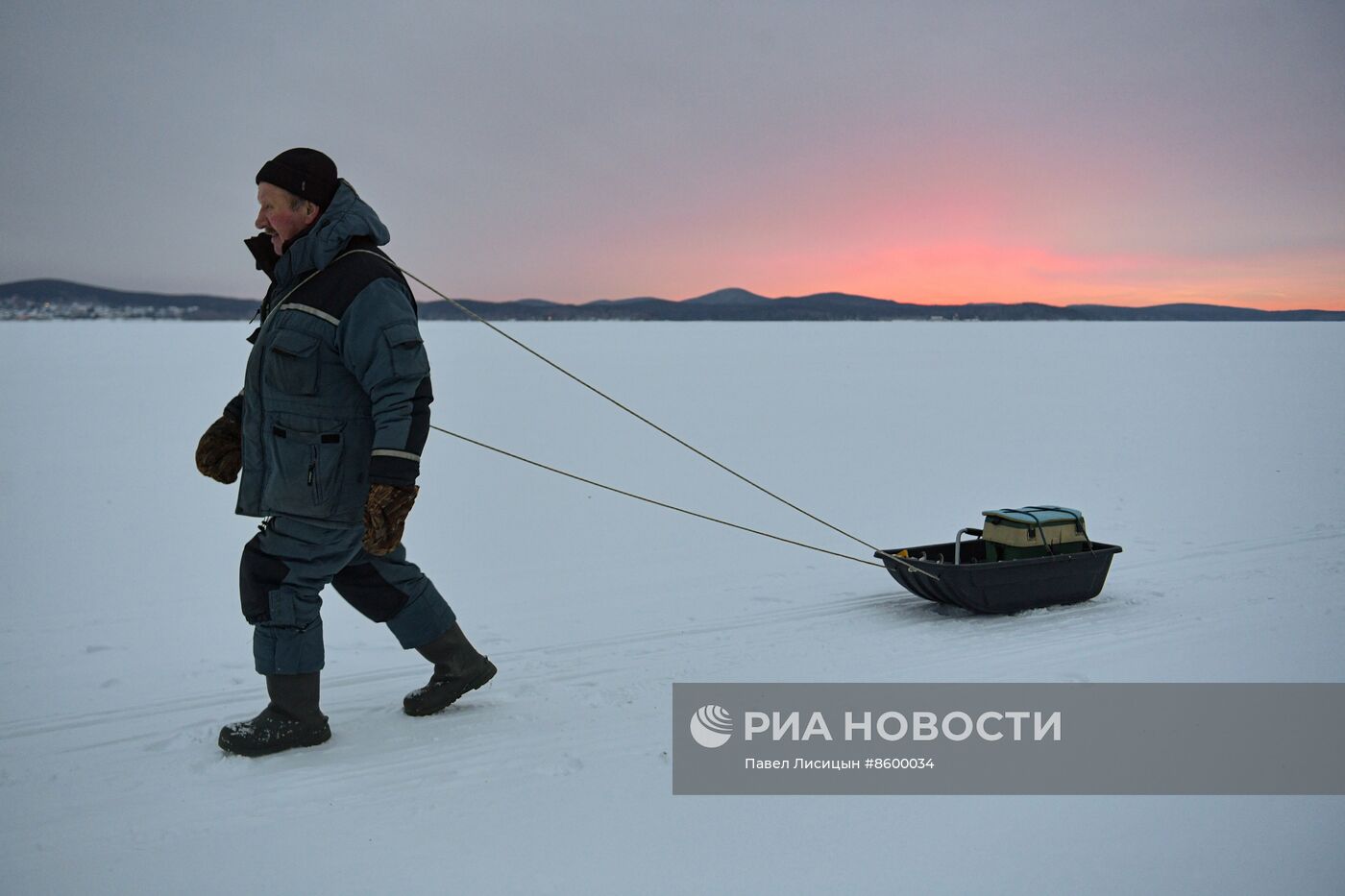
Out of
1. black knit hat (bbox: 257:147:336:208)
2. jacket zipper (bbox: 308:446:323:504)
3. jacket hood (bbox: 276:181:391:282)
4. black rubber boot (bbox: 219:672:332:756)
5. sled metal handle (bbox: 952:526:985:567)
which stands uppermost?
black knit hat (bbox: 257:147:336:208)

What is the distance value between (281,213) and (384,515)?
1173mm

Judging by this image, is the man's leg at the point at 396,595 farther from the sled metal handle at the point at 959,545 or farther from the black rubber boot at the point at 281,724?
the sled metal handle at the point at 959,545

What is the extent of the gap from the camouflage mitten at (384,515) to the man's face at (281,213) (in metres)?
1.03

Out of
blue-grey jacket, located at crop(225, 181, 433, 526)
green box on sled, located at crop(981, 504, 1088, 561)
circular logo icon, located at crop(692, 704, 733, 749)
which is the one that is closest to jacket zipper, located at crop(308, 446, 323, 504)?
blue-grey jacket, located at crop(225, 181, 433, 526)

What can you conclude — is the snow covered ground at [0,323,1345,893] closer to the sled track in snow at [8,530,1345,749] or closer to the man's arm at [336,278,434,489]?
the sled track in snow at [8,530,1345,749]

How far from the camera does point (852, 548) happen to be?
6.89 m

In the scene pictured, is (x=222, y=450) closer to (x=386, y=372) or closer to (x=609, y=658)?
(x=386, y=372)

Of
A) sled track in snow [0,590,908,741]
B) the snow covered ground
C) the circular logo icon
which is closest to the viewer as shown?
the snow covered ground

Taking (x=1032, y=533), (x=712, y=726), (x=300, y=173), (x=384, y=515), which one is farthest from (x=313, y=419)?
(x=1032, y=533)

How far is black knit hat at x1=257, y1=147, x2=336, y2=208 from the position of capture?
10.8ft

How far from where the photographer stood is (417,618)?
3.64m

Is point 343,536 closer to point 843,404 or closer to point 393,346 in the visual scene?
point 393,346

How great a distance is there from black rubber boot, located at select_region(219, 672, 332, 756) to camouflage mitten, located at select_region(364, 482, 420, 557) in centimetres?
65

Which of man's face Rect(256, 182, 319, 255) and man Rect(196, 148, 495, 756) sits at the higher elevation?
man's face Rect(256, 182, 319, 255)
